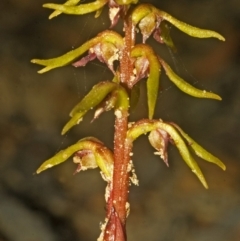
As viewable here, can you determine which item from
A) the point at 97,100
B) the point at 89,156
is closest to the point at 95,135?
the point at 89,156

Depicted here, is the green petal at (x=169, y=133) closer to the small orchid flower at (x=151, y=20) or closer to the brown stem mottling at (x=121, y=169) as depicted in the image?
the brown stem mottling at (x=121, y=169)

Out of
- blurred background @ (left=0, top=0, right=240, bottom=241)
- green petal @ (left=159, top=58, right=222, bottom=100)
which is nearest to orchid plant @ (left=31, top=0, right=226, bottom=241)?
green petal @ (left=159, top=58, right=222, bottom=100)

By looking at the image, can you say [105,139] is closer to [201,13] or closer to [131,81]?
[201,13]

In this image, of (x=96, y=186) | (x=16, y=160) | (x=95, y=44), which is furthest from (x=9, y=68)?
(x=95, y=44)

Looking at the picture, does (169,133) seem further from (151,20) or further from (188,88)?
(151,20)

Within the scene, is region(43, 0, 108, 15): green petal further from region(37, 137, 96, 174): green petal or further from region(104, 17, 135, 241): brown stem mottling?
region(37, 137, 96, 174): green petal
